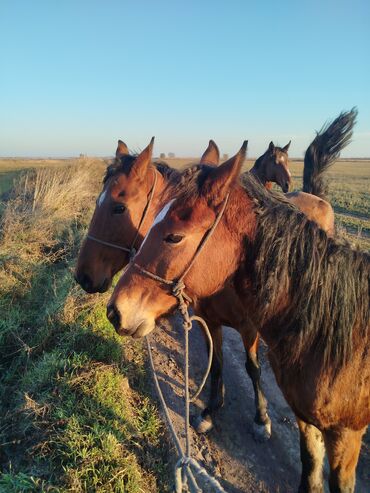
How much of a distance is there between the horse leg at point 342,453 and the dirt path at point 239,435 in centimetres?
106

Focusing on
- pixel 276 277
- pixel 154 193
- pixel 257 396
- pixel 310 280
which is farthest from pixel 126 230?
pixel 257 396

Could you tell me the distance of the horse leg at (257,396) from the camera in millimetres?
3619

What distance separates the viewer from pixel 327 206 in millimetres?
5984

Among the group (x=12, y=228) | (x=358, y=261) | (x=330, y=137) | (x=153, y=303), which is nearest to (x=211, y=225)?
(x=153, y=303)

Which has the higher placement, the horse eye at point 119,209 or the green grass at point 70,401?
the horse eye at point 119,209

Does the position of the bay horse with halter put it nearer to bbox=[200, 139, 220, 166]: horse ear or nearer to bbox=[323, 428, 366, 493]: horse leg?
bbox=[200, 139, 220, 166]: horse ear

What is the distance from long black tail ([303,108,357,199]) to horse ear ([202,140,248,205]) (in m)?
5.34

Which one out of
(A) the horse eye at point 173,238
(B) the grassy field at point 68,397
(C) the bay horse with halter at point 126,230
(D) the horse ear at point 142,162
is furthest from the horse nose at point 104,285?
(A) the horse eye at point 173,238

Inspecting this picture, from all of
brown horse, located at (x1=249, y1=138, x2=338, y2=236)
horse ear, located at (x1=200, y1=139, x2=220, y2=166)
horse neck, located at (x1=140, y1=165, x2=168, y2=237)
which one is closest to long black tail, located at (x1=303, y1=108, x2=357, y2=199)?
brown horse, located at (x1=249, y1=138, x2=338, y2=236)

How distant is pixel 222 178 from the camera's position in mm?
1940

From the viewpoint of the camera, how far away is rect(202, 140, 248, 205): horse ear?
1907 mm

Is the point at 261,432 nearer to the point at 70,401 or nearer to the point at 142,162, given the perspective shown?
the point at 70,401

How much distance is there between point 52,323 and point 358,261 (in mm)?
3886

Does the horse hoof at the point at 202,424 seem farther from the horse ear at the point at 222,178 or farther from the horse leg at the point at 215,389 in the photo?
the horse ear at the point at 222,178
